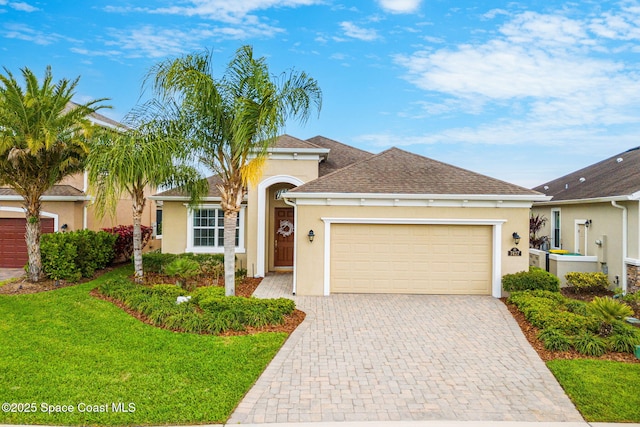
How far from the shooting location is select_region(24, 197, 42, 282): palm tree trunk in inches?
484

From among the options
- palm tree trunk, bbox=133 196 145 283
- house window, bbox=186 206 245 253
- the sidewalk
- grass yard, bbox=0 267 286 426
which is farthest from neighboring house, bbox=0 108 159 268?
the sidewalk

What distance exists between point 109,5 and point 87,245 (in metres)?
8.39

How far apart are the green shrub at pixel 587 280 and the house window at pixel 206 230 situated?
1197cm

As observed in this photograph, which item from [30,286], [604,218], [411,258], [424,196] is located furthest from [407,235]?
[30,286]

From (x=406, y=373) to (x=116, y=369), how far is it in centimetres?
449

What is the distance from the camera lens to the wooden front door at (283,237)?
16.0m

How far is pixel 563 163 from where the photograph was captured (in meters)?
22.9

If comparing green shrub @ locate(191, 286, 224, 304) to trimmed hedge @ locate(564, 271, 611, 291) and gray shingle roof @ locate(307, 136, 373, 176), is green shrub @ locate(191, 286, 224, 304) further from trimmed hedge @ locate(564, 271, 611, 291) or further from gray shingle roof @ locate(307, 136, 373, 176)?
trimmed hedge @ locate(564, 271, 611, 291)

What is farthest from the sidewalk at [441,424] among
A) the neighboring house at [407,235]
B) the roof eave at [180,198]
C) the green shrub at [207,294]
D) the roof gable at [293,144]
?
the roof eave at [180,198]

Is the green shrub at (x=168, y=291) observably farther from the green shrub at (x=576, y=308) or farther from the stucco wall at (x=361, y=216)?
the green shrub at (x=576, y=308)

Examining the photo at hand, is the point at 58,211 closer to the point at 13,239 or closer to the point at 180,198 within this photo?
the point at 13,239

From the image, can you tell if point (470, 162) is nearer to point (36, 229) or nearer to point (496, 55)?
point (496, 55)

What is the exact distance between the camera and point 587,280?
12.6 meters

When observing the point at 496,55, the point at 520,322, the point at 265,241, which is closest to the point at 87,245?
the point at 265,241
